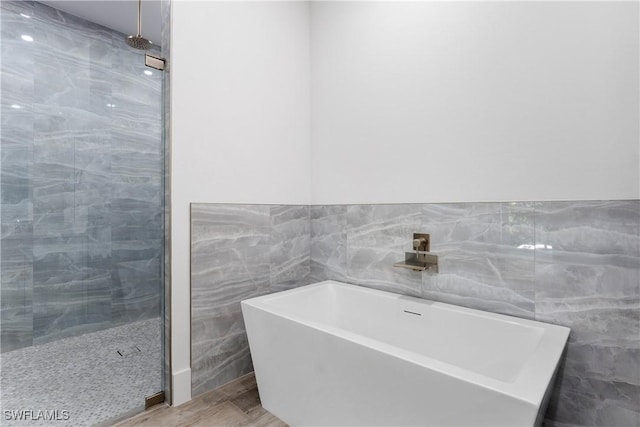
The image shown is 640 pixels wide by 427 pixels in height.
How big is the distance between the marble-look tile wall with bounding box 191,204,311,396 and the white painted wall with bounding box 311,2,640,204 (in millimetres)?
544

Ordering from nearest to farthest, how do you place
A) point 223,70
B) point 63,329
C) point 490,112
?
point 490,112 → point 223,70 → point 63,329

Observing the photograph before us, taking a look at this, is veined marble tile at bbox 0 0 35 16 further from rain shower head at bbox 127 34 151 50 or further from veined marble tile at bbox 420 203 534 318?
veined marble tile at bbox 420 203 534 318

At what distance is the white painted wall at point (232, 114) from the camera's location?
1.75 meters

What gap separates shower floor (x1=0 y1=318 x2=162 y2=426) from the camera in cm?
159

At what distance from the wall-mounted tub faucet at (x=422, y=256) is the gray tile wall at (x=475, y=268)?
0.04 metres

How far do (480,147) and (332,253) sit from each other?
→ 4.02 ft

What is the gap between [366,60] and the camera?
2154 millimetres

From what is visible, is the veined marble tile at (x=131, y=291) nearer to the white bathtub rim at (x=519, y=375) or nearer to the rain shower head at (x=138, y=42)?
the white bathtub rim at (x=519, y=375)

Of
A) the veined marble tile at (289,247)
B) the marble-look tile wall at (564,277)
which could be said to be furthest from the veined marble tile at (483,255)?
the veined marble tile at (289,247)

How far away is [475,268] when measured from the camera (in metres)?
1.68

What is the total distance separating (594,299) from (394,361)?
99 centimetres

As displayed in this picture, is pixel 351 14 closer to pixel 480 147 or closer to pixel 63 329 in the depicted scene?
pixel 480 147

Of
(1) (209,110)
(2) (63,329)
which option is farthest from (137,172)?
(2) (63,329)

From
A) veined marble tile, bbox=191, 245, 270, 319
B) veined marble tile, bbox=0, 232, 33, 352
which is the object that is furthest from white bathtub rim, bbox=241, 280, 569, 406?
veined marble tile, bbox=0, 232, 33, 352
